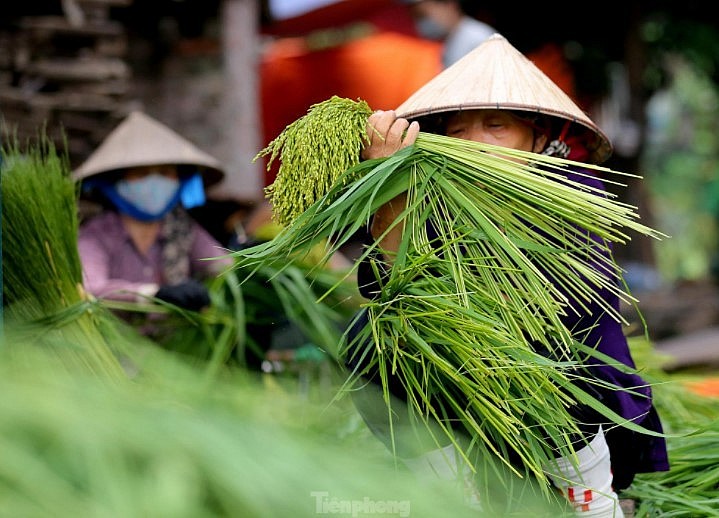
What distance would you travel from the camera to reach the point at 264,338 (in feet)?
11.7

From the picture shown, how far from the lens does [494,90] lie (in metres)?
2.37

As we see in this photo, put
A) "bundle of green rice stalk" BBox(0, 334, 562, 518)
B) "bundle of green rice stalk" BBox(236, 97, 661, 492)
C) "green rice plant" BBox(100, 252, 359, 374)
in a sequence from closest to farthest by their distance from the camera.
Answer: "bundle of green rice stalk" BBox(0, 334, 562, 518)
"bundle of green rice stalk" BBox(236, 97, 661, 492)
"green rice plant" BBox(100, 252, 359, 374)

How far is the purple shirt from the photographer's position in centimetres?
352

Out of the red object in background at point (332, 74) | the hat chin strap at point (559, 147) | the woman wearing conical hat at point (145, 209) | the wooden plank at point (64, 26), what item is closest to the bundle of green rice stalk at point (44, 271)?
the woman wearing conical hat at point (145, 209)

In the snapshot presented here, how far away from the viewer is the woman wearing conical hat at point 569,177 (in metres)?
2.24

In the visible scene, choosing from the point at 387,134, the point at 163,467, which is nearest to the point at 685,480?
the point at 387,134

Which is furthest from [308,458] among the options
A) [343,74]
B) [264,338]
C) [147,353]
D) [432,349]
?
[343,74]

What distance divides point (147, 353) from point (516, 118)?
47.5 inches

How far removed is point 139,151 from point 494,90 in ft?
5.71

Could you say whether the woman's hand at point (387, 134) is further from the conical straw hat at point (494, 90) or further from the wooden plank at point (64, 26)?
the wooden plank at point (64, 26)

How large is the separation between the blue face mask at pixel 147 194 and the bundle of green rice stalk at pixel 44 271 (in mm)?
770

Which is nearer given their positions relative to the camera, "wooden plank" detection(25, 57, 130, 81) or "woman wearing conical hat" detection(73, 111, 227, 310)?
"woman wearing conical hat" detection(73, 111, 227, 310)

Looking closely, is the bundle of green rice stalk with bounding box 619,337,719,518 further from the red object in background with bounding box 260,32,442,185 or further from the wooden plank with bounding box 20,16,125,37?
the red object in background with bounding box 260,32,442,185

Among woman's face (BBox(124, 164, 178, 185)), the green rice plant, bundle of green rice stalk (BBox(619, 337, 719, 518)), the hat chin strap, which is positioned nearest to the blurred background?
woman's face (BBox(124, 164, 178, 185))
